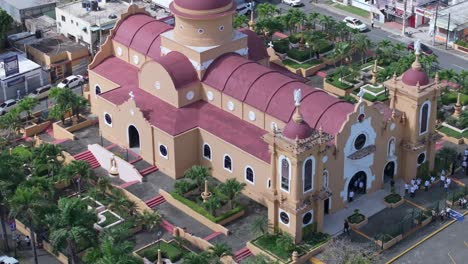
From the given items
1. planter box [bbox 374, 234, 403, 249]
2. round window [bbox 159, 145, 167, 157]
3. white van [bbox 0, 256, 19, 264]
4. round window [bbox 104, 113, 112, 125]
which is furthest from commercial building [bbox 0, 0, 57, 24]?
planter box [bbox 374, 234, 403, 249]

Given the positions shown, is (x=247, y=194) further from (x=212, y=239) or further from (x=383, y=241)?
(x=383, y=241)

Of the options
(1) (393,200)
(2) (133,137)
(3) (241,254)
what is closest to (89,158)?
(2) (133,137)

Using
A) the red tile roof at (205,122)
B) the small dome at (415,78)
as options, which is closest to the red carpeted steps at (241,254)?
the red tile roof at (205,122)

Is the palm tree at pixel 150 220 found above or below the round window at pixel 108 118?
below

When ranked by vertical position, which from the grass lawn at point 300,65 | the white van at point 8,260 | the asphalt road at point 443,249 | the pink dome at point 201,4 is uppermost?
the pink dome at point 201,4

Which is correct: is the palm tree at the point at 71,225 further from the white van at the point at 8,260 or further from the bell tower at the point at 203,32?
the bell tower at the point at 203,32

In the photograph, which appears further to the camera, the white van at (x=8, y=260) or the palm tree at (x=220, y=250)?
the white van at (x=8, y=260)

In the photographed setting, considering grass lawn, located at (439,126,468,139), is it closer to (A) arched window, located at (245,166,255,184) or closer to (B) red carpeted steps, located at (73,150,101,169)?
(A) arched window, located at (245,166,255,184)
